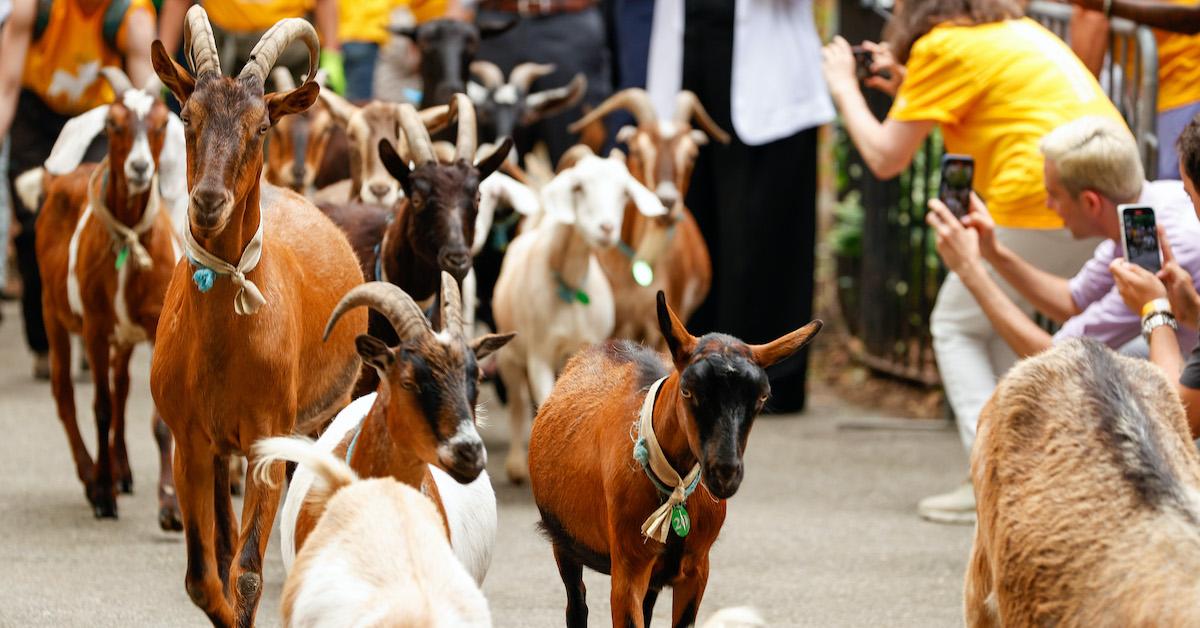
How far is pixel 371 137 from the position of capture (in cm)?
800

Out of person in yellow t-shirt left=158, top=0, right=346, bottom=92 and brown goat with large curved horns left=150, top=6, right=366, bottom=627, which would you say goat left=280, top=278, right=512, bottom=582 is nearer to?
brown goat with large curved horns left=150, top=6, right=366, bottom=627

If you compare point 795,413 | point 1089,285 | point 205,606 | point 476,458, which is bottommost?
point 795,413

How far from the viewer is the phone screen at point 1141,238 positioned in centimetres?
564

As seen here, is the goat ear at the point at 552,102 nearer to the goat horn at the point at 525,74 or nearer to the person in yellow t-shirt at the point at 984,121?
the goat horn at the point at 525,74

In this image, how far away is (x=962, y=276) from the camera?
21.5 feet

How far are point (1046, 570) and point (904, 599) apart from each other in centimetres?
271

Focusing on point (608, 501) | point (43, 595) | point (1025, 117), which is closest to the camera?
point (608, 501)

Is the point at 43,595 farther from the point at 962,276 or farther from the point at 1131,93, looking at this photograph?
the point at 1131,93

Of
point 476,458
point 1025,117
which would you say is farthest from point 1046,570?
point 1025,117

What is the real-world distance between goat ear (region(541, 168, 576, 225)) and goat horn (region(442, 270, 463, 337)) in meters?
3.29

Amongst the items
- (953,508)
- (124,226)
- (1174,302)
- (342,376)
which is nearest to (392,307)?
(342,376)

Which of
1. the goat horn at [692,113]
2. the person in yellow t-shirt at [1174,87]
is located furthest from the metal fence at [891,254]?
the person in yellow t-shirt at [1174,87]

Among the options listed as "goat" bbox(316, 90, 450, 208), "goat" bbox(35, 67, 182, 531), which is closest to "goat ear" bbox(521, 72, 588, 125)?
"goat" bbox(316, 90, 450, 208)

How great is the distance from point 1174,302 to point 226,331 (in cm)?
295
